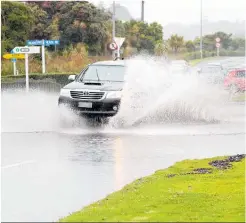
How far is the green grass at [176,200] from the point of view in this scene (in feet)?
25.0

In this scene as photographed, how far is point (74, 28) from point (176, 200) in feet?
137

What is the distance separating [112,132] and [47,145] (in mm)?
3032

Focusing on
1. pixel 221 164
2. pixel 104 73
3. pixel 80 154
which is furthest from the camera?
pixel 104 73

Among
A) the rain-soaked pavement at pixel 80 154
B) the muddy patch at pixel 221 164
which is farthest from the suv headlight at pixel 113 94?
the muddy patch at pixel 221 164

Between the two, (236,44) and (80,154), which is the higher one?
(236,44)

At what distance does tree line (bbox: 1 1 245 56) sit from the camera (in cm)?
4697

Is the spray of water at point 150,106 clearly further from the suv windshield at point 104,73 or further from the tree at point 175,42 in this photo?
the tree at point 175,42

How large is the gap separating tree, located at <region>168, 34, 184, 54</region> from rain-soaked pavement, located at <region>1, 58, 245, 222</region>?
97.7 ft

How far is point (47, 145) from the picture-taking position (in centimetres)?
1533

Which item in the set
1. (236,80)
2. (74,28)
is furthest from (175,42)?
(236,80)

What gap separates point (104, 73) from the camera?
20.9 metres

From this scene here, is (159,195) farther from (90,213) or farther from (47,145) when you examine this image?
(47,145)

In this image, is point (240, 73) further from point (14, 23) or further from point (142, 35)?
point (142, 35)

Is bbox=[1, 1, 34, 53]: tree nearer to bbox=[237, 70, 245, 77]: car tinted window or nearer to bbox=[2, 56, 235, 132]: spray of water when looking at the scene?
bbox=[237, 70, 245, 77]: car tinted window
